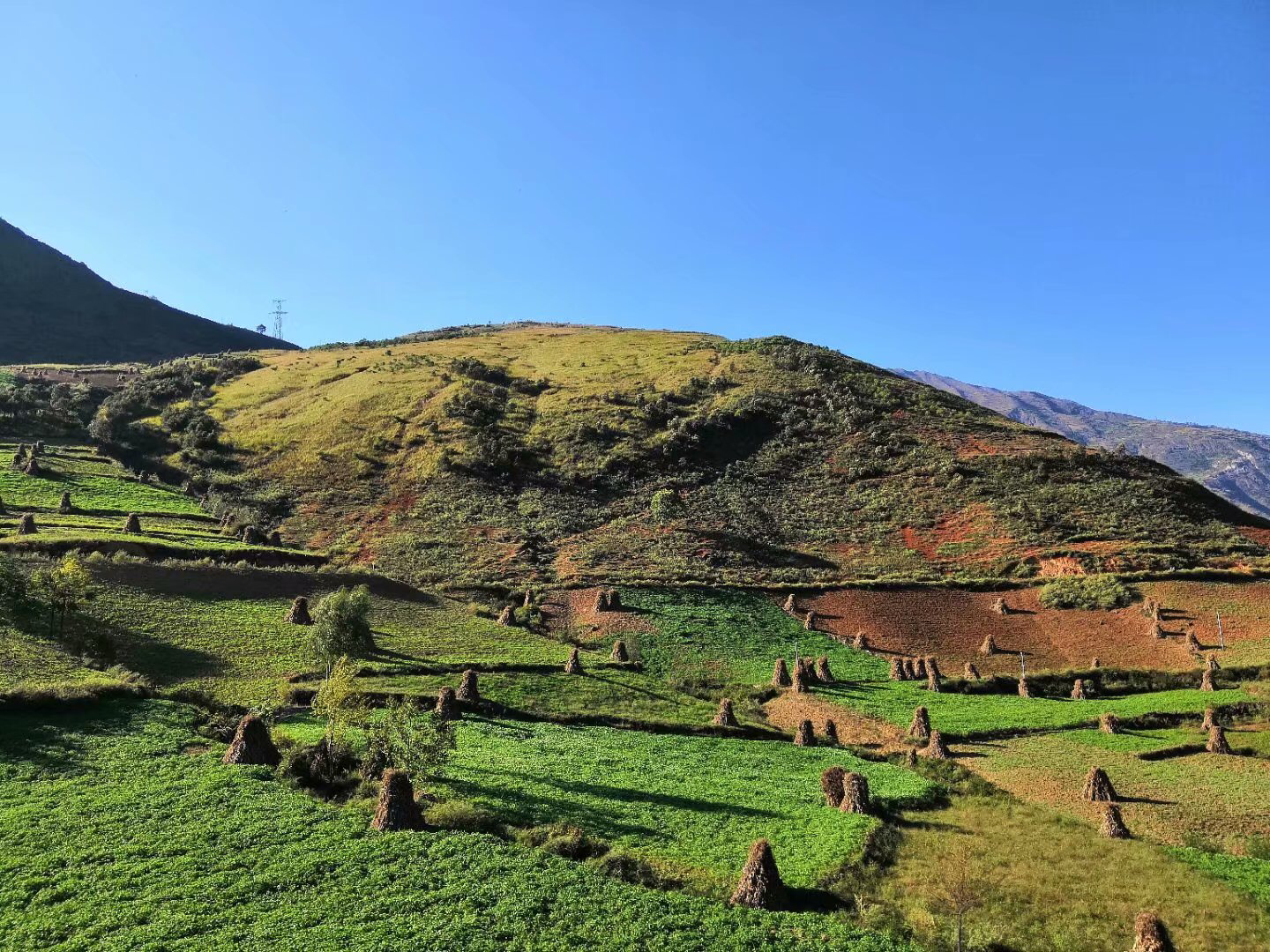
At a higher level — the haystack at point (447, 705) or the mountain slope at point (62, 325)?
the mountain slope at point (62, 325)

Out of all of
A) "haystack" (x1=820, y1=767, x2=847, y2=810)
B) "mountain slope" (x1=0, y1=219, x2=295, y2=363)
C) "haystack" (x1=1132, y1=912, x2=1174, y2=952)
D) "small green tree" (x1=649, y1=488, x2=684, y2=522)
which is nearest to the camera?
"haystack" (x1=1132, y1=912, x2=1174, y2=952)

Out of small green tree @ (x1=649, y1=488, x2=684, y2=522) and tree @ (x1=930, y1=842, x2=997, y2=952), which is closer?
tree @ (x1=930, y1=842, x2=997, y2=952)

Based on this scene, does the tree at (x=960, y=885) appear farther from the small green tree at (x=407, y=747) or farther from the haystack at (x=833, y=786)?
the small green tree at (x=407, y=747)

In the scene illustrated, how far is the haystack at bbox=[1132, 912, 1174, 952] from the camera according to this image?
576 inches

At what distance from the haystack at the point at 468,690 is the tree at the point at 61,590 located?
1790 centimetres

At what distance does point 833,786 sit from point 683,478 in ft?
203

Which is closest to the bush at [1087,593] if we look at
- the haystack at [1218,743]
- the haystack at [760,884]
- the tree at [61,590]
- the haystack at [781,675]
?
the haystack at [1218,743]

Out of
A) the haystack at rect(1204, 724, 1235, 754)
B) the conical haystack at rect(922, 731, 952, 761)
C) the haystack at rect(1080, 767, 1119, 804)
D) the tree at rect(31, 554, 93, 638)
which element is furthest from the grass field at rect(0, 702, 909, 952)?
the haystack at rect(1204, 724, 1235, 754)

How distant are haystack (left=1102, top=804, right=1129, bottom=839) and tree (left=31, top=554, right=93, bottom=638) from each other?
134 feet

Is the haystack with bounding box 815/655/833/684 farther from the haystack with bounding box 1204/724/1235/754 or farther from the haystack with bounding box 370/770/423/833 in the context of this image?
the haystack with bounding box 370/770/423/833

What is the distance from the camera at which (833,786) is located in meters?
24.1

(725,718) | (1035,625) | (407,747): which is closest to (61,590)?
(407,747)

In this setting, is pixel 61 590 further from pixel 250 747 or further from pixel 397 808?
pixel 397 808

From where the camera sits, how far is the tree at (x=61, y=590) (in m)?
33.2
